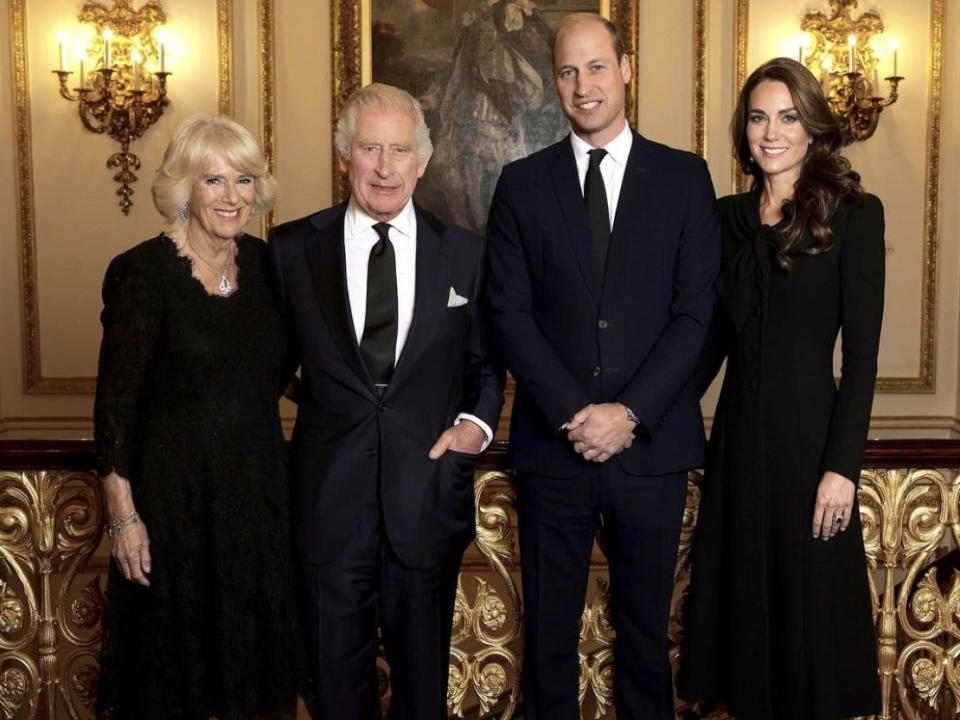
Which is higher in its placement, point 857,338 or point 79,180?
point 79,180

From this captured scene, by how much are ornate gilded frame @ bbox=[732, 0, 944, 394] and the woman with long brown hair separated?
12.9ft

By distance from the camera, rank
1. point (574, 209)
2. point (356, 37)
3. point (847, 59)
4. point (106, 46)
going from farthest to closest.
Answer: point (356, 37), point (847, 59), point (106, 46), point (574, 209)

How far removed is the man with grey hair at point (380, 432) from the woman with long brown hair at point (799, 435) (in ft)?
2.28

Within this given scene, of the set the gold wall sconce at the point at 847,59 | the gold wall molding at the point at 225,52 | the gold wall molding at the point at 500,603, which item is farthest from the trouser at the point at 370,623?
the gold wall sconce at the point at 847,59

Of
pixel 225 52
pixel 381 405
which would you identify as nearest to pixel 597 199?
pixel 381 405

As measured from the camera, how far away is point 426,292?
2.76 metres

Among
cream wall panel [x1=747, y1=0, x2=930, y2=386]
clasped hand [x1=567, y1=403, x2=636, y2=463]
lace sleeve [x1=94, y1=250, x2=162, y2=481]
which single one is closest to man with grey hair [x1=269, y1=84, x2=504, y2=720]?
clasped hand [x1=567, y1=403, x2=636, y2=463]

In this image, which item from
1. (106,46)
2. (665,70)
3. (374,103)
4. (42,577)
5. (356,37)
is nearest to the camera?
(374,103)

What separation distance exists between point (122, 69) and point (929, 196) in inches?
196

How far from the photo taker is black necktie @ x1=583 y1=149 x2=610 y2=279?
284cm

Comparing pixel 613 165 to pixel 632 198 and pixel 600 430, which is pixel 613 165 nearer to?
pixel 632 198

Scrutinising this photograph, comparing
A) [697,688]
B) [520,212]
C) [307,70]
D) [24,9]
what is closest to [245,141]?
[520,212]

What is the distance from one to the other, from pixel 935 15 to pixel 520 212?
4.80 metres

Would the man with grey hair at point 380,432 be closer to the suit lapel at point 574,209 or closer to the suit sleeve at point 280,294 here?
the suit sleeve at point 280,294
